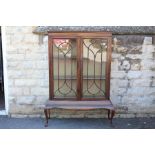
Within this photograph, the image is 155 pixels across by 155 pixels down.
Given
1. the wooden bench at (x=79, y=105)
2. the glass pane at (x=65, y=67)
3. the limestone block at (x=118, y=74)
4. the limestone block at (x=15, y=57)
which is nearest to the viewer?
the wooden bench at (x=79, y=105)

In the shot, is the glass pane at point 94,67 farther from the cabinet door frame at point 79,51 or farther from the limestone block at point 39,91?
the limestone block at point 39,91

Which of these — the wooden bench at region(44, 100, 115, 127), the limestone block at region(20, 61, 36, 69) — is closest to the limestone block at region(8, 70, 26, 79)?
the limestone block at region(20, 61, 36, 69)

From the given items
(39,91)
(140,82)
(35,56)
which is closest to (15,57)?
(35,56)

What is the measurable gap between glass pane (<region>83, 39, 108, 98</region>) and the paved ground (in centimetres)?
56

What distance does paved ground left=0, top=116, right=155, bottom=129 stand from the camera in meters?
5.41

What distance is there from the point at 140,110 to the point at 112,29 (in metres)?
1.88

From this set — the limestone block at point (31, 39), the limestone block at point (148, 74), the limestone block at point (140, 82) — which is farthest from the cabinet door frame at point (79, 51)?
the limestone block at point (148, 74)

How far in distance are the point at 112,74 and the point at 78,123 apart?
123cm

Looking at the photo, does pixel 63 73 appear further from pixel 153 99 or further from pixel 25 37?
pixel 153 99

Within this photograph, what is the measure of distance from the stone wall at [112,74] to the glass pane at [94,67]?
0.76 ft

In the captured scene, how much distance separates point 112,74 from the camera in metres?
5.68

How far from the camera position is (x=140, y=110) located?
5.94m

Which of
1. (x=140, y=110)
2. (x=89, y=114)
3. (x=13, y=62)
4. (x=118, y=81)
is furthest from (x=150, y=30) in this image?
(x=13, y=62)

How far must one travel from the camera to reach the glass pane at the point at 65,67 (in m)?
5.47
